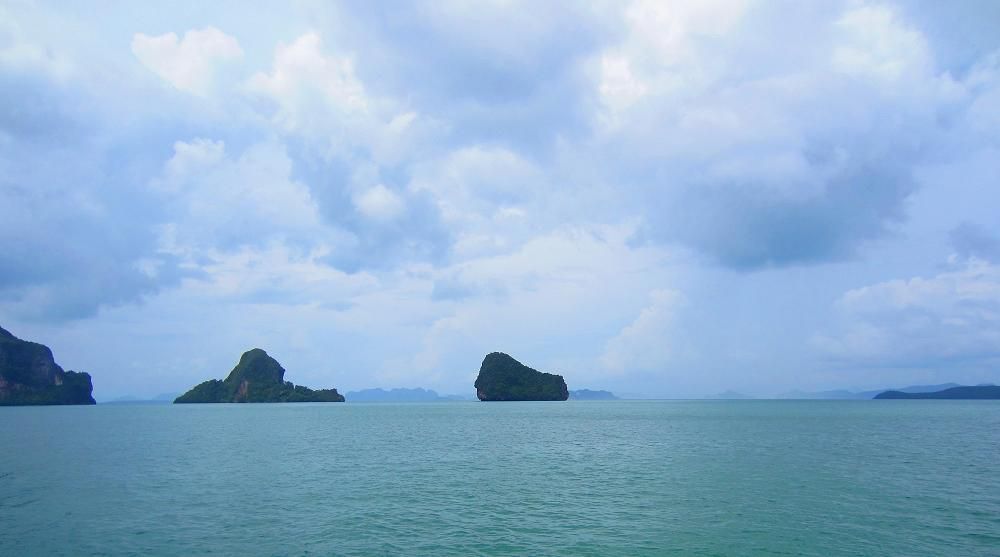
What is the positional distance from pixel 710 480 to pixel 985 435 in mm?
76802

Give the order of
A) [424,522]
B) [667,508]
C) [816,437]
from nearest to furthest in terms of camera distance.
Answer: [424,522] → [667,508] → [816,437]

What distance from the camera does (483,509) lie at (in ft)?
117

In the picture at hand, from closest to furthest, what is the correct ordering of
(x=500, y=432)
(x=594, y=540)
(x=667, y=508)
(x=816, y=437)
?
1. (x=594, y=540)
2. (x=667, y=508)
3. (x=816, y=437)
4. (x=500, y=432)

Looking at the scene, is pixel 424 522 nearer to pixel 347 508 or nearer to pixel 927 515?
pixel 347 508

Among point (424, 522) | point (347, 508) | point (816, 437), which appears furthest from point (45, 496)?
point (816, 437)

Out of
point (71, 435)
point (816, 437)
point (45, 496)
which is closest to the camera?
point (45, 496)

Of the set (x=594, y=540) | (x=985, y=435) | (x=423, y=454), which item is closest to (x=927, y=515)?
(x=594, y=540)

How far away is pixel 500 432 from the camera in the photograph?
99.1 meters

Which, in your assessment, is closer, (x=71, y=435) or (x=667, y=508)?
(x=667, y=508)

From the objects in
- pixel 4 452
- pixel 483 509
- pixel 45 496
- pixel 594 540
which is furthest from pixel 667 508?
pixel 4 452

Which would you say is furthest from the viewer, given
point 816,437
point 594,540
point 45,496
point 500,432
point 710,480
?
point 500,432

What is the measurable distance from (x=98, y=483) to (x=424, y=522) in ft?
102

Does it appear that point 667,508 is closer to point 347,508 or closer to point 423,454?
point 347,508

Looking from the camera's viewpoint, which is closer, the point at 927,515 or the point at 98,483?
the point at 927,515
